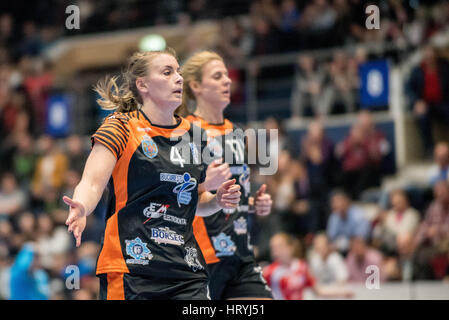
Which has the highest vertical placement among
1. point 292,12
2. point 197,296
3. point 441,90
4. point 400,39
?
point 292,12

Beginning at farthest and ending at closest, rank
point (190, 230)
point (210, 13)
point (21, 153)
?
point (210, 13) < point (21, 153) < point (190, 230)

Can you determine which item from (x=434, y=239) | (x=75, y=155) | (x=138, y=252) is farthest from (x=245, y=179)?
(x=75, y=155)

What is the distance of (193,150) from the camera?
15.0ft

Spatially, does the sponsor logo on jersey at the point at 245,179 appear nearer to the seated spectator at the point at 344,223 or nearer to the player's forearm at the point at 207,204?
the player's forearm at the point at 207,204

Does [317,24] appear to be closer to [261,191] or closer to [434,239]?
[434,239]

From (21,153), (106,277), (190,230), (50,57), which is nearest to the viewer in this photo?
(106,277)

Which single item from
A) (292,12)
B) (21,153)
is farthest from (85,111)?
(292,12)

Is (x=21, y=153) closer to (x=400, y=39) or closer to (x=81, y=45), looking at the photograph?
(x=81, y=45)

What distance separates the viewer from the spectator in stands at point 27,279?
8.93 m

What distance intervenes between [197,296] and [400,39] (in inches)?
347

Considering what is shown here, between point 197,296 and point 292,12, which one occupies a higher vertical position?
point 292,12

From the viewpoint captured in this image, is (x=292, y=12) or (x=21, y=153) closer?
(x=292, y=12)

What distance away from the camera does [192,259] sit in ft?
14.3

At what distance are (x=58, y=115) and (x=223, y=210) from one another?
33.5 feet
